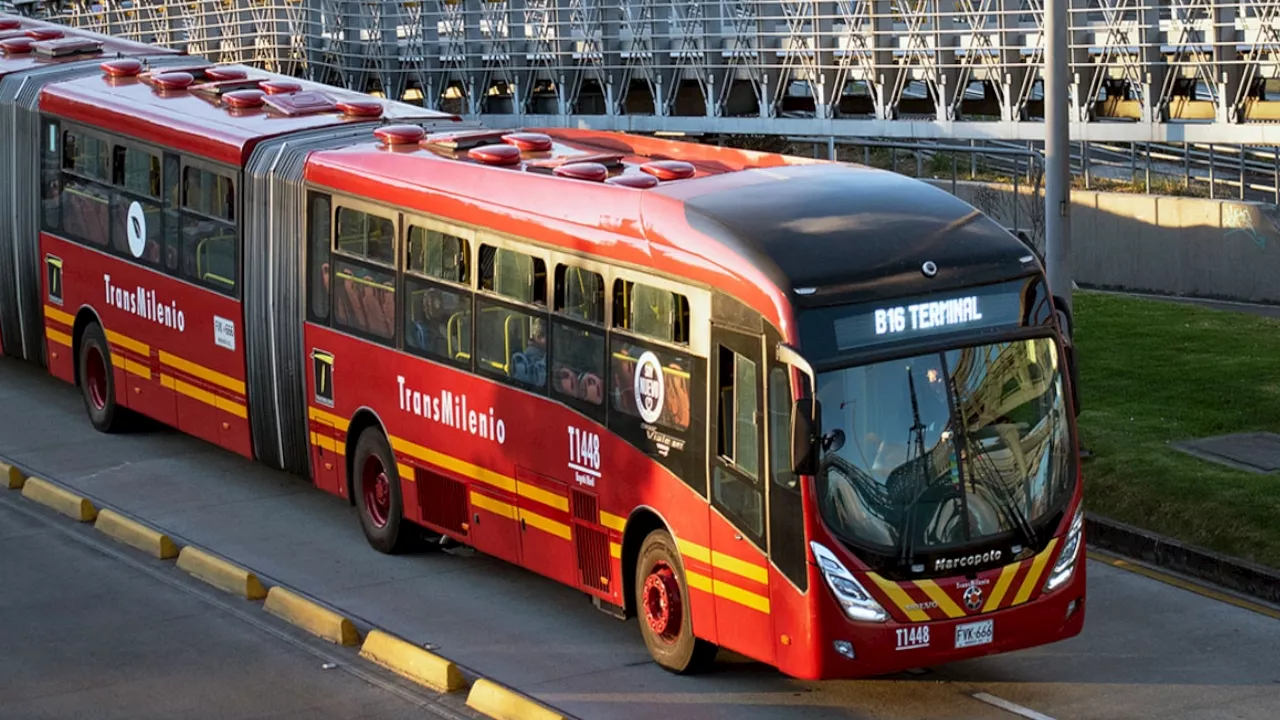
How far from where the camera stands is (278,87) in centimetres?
1892

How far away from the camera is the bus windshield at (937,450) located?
11148 millimetres

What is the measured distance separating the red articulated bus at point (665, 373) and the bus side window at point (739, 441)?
2 centimetres

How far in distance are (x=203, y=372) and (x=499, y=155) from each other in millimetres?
4625

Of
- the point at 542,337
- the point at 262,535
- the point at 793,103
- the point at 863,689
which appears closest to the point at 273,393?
the point at 262,535

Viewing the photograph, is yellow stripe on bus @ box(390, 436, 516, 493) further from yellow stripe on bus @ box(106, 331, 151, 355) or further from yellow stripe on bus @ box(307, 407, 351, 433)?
yellow stripe on bus @ box(106, 331, 151, 355)

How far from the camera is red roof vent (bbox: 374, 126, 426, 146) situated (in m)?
16.0

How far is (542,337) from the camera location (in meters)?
13.6

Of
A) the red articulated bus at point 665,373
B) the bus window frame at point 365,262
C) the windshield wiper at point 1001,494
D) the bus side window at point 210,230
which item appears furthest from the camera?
the bus side window at point 210,230

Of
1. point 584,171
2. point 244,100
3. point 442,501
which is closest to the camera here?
point 584,171

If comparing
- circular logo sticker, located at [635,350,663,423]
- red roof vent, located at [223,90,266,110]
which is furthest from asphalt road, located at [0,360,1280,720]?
red roof vent, located at [223,90,266,110]

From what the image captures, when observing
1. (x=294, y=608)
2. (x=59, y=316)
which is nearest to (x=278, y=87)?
(x=59, y=316)

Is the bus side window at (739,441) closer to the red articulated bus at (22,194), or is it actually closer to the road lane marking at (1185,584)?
the road lane marking at (1185,584)

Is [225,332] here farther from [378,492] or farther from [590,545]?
[590,545]

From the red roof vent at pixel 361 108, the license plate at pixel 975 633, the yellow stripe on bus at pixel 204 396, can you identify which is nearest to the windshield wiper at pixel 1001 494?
the license plate at pixel 975 633
